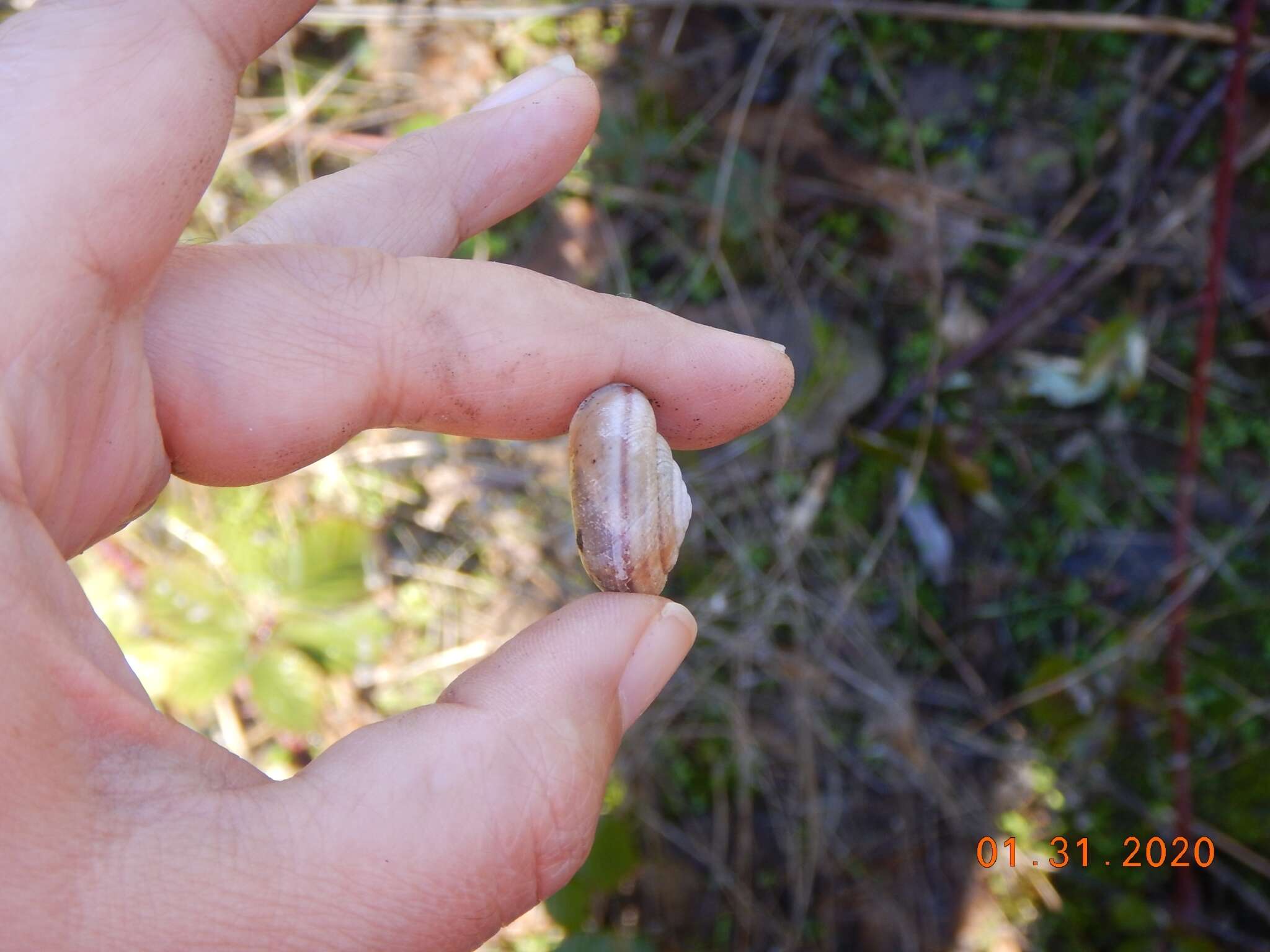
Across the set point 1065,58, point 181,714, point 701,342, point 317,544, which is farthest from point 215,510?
point 1065,58

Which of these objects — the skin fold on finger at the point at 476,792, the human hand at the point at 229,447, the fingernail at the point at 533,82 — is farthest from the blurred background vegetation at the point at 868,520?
the skin fold on finger at the point at 476,792

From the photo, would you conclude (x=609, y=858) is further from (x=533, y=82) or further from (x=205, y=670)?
(x=533, y=82)

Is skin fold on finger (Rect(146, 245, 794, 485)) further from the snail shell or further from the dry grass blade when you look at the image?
the dry grass blade

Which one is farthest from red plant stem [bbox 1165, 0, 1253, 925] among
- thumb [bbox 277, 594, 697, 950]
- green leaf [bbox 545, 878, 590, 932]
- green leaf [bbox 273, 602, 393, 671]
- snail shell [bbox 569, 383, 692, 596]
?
green leaf [bbox 273, 602, 393, 671]

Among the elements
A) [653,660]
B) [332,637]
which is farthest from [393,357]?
[332,637]

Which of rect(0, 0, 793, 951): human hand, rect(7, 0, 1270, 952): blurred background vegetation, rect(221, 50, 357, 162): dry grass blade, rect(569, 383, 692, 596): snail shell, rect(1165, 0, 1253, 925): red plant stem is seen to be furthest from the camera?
rect(221, 50, 357, 162): dry grass blade

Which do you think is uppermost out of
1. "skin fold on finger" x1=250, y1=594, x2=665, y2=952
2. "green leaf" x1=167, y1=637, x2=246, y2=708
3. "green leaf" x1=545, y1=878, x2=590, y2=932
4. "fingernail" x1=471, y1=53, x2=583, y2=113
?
"fingernail" x1=471, y1=53, x2=583, y2=113
